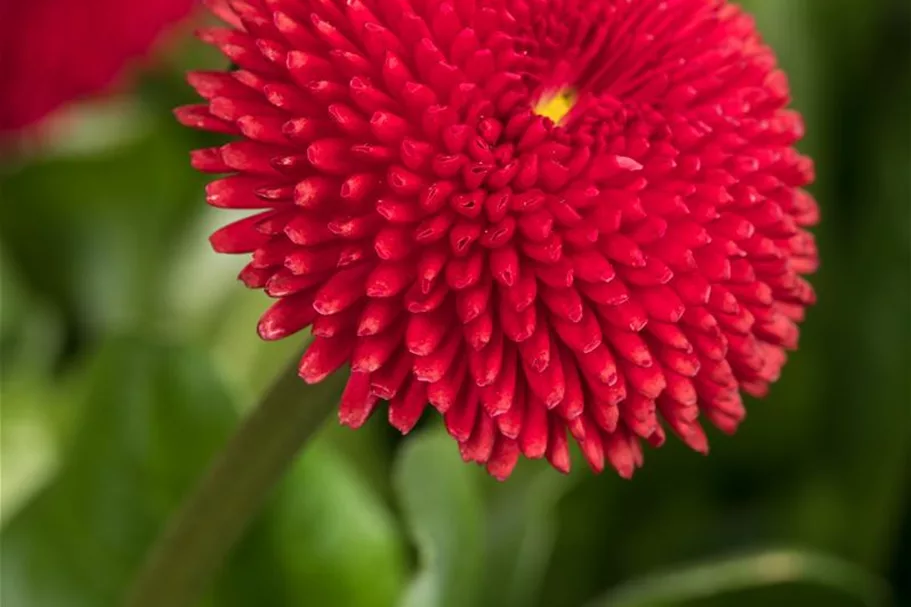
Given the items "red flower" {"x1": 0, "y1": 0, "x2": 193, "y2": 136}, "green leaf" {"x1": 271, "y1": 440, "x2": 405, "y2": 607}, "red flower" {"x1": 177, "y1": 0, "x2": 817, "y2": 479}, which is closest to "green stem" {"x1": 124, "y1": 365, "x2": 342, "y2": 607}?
"red flower" {"x1": 177, "y1": 0, "x2": 817, "y2": 479}

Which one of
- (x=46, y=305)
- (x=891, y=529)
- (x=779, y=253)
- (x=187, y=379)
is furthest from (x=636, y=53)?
(x=46, y=305)

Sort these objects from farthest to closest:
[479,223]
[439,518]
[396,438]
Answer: [396,438], [439,518], [479,223]

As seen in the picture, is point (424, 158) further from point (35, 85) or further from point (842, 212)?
point (842, 212)

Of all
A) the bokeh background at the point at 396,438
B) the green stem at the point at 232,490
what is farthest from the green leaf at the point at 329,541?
the green stem at the point at 232,490

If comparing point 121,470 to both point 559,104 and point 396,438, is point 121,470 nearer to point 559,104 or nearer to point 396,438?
point 396,438

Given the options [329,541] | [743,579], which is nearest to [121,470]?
[329,541]

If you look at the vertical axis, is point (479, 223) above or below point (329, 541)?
above

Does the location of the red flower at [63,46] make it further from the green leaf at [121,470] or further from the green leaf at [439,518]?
the green leaf at [439,518]
